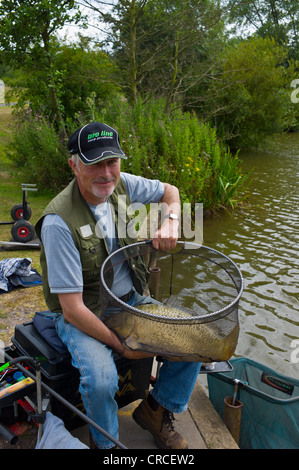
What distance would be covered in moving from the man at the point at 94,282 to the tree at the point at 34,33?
6.80 metres

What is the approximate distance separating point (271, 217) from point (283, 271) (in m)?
2.53

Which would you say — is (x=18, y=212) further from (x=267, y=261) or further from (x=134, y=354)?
(x=134, y=354)

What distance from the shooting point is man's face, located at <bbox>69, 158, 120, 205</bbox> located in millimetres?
2131

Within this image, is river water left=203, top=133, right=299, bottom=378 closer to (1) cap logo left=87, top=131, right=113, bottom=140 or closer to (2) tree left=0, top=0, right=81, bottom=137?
(1) cap logo left=87, top=131, right=113, bottom=140

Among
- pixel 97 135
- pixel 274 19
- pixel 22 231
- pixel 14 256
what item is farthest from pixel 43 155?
pixel 274 19

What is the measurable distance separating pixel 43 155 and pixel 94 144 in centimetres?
635

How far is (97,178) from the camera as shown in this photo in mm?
2148

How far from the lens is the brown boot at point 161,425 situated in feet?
7.22

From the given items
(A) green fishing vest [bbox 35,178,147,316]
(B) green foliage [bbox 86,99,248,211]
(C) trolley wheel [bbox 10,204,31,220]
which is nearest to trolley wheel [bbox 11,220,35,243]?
(C) trolley wheel [bbox 10,204,31,220]

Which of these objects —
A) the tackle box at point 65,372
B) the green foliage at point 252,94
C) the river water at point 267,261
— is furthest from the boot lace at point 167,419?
the green foliage at point 252,94

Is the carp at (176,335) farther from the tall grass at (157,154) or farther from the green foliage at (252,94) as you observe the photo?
the green foliage at (252,94)

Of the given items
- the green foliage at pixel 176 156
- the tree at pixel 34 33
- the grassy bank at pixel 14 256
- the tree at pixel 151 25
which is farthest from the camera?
the tree at pixel 151 25

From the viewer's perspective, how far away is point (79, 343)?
1.95 meters
